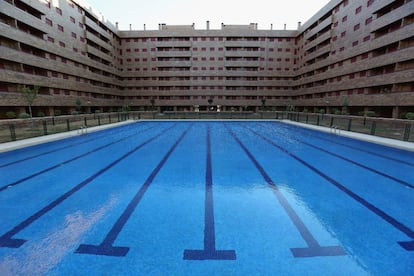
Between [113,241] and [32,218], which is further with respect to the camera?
[32,218]

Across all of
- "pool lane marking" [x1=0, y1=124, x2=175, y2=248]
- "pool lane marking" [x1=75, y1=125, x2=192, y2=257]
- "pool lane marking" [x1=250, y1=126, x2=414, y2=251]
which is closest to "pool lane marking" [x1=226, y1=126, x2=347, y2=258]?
"pool lane marking" [x1=250, y1=126, x2=414, y2=251]

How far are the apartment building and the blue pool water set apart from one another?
25116mm

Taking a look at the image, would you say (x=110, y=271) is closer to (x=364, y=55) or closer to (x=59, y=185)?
(x=59, y=185)

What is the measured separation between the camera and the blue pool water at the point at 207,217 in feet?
10.3

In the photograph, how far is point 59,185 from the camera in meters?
6.39

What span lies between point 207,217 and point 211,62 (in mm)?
53869

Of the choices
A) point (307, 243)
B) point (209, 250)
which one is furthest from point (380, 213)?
point (209, 250)

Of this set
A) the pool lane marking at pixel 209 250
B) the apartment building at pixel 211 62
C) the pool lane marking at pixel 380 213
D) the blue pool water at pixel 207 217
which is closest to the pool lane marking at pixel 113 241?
the blue pool water at pixel 207 217

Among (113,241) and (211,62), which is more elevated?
(211,62)

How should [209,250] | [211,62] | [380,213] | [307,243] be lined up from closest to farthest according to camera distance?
[209,250] < [307,243] < [380,213] < [211,62]

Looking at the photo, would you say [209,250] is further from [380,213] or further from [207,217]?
[380,213]

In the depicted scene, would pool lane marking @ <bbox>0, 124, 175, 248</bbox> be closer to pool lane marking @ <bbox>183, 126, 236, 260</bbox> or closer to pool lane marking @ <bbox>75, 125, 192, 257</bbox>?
pool lane marking @ <bbox>75, 125, 192, 257</bbox>

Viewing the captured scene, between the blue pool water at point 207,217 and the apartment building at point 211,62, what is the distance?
82.4 feet

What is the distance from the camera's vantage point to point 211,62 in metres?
54.2
